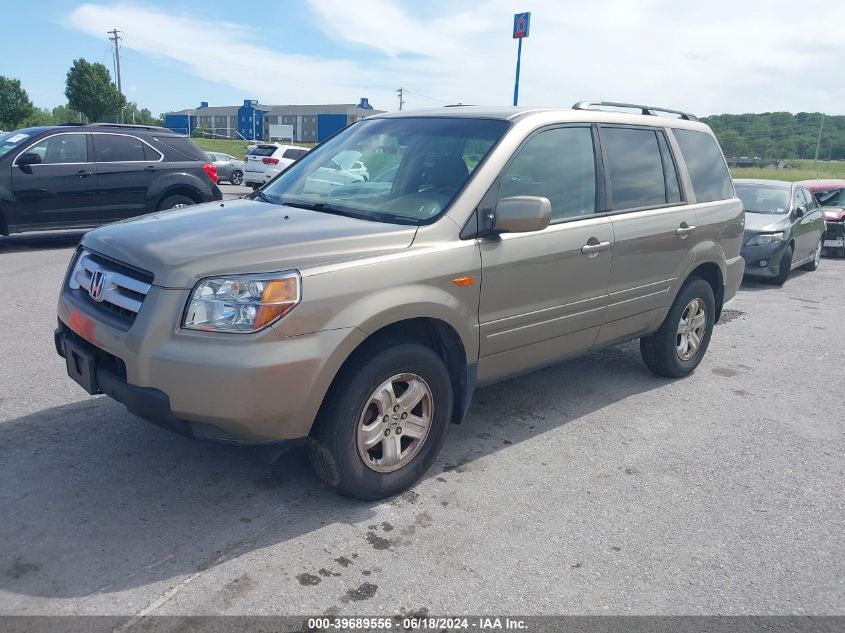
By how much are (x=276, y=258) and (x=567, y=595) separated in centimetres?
183

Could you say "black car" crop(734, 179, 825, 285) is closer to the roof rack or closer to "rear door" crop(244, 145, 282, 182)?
the roof rack

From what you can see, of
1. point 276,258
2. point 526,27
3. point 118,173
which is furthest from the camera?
point 526,27

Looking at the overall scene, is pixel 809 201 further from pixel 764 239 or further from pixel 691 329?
pixel 691 329

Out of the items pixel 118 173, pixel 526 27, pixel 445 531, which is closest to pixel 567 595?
pixel 445 531

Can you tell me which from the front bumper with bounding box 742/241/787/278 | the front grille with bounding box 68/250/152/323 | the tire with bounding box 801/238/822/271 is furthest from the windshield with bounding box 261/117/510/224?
the tire with bounding box 801/238/822/271

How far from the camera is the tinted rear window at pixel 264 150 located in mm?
24938

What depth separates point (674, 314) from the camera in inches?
213

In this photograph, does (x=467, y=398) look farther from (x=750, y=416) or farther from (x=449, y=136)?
(x=750, y=416)

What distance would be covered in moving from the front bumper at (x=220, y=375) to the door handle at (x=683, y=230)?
2.96 meters

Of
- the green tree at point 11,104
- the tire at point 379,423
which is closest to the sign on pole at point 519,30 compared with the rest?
the tire at point 379,423

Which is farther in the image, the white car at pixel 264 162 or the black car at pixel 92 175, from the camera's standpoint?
the white car at pixel 264 162

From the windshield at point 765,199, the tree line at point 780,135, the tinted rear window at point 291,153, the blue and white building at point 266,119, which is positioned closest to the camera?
the windshield at point 765,199

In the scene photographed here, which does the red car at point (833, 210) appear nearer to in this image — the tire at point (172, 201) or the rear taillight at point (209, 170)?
the rear taillight at point (209, 170)

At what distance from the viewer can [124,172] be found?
1078 centimetres
